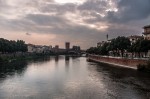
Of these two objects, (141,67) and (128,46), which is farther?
(128,46)

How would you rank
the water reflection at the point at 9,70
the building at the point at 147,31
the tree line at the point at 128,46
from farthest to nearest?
the building at the point at 147,31 → the tree line at the point at 128,46 → the water reflection at the point at 9,70

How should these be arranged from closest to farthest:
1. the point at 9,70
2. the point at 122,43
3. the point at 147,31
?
the point at 9,70 → the point at 122,43 → the point at 147,31

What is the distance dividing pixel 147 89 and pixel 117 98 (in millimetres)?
9590

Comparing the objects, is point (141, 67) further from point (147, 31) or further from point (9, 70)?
point (147, 31)

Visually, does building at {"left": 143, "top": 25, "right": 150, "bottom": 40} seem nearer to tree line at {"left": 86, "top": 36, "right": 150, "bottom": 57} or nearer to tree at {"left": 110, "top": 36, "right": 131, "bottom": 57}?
tree line at {"left": 86, "top": 36, "right": 150, "bottom": 57}

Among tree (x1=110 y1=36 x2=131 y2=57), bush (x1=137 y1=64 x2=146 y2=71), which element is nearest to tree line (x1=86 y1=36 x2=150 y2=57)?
tree (x1=110 y1=36 x2=131 y2=57)

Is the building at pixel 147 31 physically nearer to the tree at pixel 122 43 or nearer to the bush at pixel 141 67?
the tree at pixel 122 43

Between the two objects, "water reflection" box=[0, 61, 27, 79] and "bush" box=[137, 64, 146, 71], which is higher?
"bush" box=[137, 64, 146, 71]

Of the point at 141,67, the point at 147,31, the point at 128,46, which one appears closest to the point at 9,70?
the point at 141,67

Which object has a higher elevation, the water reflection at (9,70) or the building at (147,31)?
the building at (147,31)

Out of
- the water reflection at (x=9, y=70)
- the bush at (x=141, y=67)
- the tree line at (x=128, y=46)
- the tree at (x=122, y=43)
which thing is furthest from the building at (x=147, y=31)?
the water reflection at (x=9, y=70)

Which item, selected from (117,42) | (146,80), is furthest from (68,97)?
(117,42)

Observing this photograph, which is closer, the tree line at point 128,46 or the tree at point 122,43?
the tree line at point 128,46

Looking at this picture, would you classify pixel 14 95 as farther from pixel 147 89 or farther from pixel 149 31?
pixel 149 31
